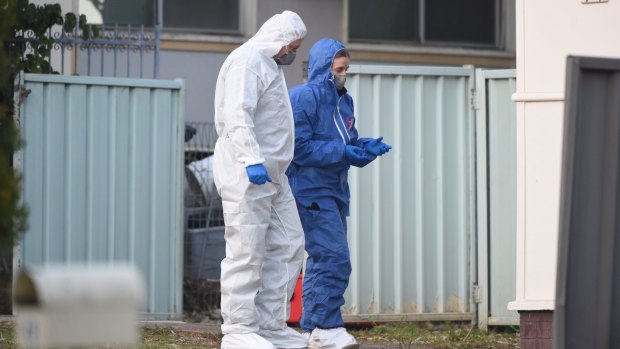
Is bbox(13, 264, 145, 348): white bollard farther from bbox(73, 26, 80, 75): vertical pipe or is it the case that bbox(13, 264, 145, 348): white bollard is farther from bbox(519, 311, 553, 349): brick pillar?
bbox(73, 26, 80, 75): vertical pipe

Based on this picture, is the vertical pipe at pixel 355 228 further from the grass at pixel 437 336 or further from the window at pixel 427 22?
the window at pixel 427 22

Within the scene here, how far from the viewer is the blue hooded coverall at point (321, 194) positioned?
7.54 m

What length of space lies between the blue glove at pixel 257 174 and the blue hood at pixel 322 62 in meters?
1.18

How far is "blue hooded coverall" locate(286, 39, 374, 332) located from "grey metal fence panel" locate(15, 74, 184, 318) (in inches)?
82.3

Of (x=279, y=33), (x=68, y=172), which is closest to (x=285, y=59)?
(x=279, y=33)

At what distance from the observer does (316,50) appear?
7879 mm

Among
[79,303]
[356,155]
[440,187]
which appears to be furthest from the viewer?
[440,187]

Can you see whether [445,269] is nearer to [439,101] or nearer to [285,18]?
[439,101]

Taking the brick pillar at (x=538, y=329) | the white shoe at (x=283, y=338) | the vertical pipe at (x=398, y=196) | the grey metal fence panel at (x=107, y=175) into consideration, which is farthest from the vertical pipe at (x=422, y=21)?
the white shoe at (x=283, y=338)

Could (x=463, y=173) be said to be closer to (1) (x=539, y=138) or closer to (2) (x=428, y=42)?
(1) (x=539, y=138)

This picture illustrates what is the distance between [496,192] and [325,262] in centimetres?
243

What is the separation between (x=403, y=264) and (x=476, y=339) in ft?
3.18

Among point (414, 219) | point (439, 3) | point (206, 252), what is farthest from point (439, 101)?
point (439, 3)

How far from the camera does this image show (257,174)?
6699 mm
